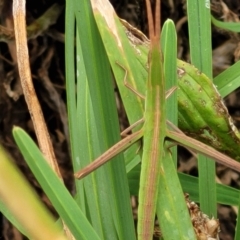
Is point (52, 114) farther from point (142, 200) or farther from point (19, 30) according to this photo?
point (142, 200)

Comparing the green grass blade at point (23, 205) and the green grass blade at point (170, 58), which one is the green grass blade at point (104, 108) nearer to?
the green grass blade at point (170, 58)

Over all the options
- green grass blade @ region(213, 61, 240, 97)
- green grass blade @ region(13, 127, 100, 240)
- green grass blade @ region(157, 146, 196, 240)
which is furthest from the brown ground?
green grass blade @ region(13, 127, 100, 240)

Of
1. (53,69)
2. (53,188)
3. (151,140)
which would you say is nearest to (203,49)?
(151,140)

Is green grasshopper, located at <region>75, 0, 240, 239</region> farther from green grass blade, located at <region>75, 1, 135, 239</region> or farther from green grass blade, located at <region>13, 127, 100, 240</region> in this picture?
green grass blade, located at <region>13, 127, 100, 240</region>

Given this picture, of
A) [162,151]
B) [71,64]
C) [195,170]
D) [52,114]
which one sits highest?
[71,64]

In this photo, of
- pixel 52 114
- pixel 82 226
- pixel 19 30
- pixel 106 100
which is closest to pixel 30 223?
pixel 82 226

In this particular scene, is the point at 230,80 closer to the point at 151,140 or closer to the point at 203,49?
the point at 203,49

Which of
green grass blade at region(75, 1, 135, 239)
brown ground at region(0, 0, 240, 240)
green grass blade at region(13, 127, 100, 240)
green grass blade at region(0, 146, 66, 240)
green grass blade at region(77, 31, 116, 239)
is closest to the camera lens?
green grass blade at region(0, 146, 66, 240)
